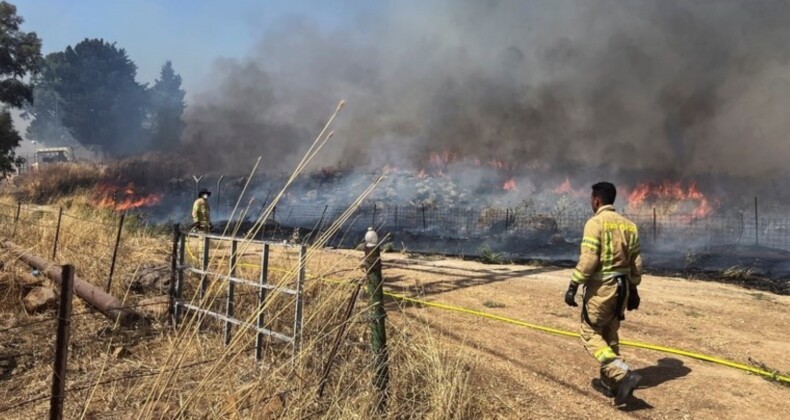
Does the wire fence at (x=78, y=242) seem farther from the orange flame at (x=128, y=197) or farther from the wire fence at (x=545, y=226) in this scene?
the orange flame at (x=128, y=197)

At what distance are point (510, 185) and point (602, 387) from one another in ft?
66.2

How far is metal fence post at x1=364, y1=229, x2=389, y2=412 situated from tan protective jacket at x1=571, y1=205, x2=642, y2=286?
1736mm

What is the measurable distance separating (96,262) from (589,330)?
5.71m

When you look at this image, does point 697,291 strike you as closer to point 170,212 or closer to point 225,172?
point 170,212

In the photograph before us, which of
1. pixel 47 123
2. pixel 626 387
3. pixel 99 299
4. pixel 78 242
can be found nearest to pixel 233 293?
pixel 99 299

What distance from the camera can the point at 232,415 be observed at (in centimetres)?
242

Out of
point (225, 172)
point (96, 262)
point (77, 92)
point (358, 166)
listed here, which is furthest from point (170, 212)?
point (77, 92)

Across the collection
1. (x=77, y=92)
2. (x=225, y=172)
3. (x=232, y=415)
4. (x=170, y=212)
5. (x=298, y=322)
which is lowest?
(x=232, y=415)

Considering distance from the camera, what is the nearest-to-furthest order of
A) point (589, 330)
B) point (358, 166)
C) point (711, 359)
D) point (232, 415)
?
point (232, 415) < point (589, 330) < point (711, 359) < point (358, 166)

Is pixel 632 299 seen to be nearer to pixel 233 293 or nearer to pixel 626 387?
pixel 626 387

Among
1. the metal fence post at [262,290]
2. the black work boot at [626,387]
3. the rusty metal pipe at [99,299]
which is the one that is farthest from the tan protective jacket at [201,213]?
the black work boot at [626,387]

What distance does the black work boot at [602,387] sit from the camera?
3.97 metres

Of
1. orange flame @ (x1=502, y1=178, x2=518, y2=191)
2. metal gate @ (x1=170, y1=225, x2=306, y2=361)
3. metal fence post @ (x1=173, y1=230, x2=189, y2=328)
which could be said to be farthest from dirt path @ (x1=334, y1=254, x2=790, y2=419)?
orange flame @ (x1=502, y1=178, x2=518, y2=191)

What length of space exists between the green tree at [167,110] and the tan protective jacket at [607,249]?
1418 inches
